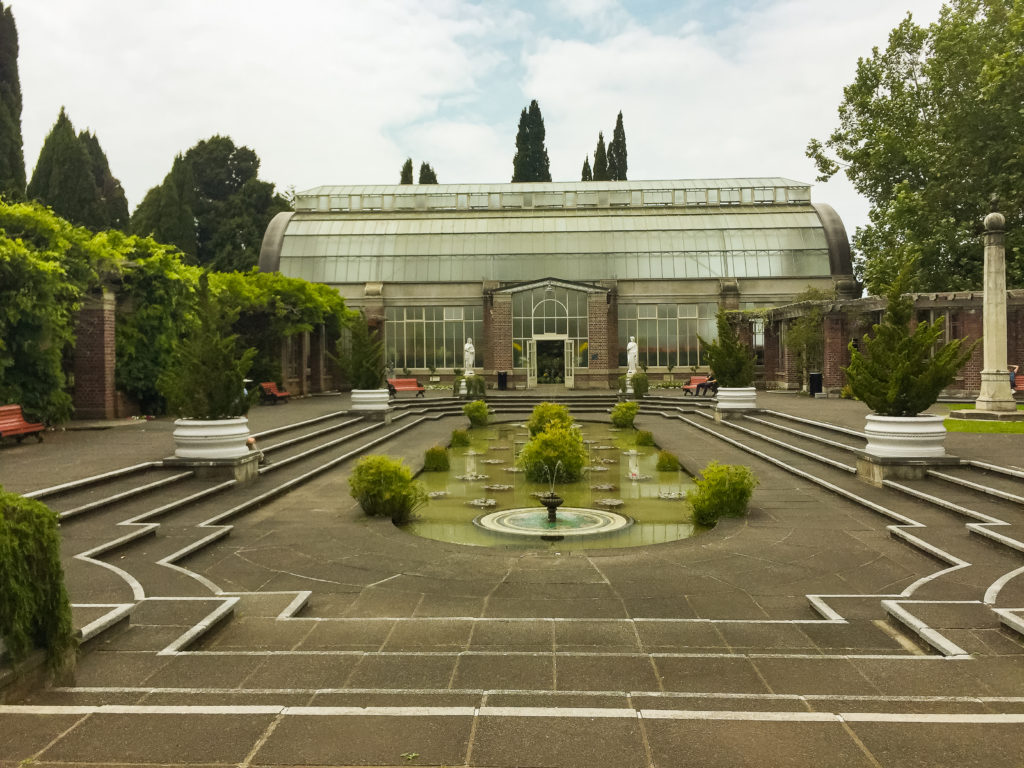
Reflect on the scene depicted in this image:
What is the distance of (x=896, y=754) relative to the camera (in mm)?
3490

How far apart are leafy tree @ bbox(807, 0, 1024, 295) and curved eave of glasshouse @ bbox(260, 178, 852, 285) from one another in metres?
9.81

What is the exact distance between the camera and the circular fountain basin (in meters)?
9.73

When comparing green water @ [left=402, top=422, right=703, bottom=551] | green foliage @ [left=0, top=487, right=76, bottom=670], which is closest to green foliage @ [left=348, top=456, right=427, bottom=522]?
green water @ [left=402, top=422, right=703, bottom=551]

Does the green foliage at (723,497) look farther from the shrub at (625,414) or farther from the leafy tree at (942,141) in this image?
the leafy tree at (942,141)

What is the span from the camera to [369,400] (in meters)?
23.7

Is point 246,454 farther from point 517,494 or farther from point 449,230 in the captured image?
point 449,230

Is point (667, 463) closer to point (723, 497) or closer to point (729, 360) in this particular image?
point (723, 497)

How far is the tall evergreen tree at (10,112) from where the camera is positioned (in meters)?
40.5

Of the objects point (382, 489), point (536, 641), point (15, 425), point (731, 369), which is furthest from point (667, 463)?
point (15, 425)

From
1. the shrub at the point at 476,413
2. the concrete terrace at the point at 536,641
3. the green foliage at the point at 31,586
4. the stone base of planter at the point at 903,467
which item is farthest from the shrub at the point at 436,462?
the green foliage at the point at 31,586

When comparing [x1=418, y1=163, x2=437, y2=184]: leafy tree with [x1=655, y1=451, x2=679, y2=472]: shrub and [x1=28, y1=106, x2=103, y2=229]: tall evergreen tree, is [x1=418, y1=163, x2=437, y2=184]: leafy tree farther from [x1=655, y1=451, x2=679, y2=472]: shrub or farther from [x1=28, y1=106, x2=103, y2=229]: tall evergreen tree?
[x1=655, y1=451, x2=679, y2=472]: shrub

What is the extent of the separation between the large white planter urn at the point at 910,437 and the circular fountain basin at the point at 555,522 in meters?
4.49

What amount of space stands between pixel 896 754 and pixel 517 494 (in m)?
9.44

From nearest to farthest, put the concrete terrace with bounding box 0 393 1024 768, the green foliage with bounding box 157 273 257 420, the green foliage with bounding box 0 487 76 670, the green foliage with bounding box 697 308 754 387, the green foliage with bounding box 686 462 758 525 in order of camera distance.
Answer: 1. the concrete terrace with bounding box 0 393 1024 768
2. the green foliage with bounding box 0 487 76 670
3. the green foliage with bounding box 686 462 758 525
4. the green foliage with bounding box 157 273 257 420
5. the green foliage with bounding box 697 308 754 387
